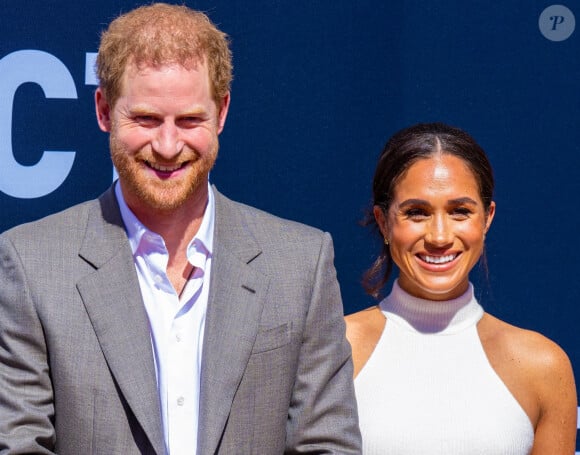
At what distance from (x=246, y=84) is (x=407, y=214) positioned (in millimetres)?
663

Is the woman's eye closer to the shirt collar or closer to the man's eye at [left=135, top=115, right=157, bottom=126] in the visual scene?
the shirt collar

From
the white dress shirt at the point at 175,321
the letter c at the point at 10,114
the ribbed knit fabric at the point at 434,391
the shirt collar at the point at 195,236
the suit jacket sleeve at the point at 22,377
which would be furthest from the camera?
the letter c at the point at 10,114

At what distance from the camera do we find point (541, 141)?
122 inches

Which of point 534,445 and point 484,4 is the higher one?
point 484,4

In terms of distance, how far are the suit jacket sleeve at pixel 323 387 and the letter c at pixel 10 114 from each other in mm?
1041

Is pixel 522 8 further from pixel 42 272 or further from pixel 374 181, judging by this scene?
pixel 42 272

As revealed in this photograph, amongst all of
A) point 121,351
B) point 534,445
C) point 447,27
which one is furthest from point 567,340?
point 121,351

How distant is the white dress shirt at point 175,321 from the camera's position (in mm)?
2111

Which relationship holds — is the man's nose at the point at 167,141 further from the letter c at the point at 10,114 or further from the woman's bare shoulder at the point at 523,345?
the woman's bare shoulder at the point at 523,345

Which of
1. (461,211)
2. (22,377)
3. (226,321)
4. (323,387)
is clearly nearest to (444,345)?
(461,211)

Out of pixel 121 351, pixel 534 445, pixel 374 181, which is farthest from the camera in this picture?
pixel 374 181

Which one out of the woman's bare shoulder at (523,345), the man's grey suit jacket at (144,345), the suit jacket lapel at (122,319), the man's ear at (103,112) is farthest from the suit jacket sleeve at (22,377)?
the woman's bare shoulder at (523,345)

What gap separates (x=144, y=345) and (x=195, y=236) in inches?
10.9

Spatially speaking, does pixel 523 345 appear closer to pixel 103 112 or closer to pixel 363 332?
pixel 363 332
